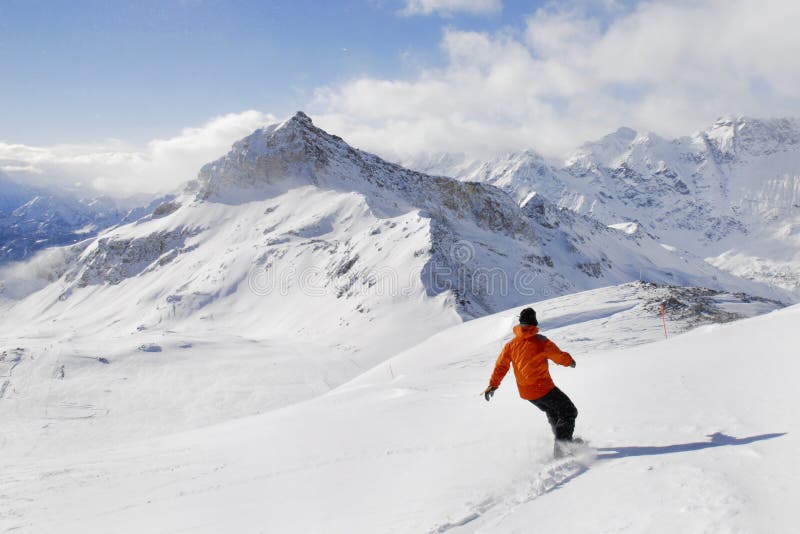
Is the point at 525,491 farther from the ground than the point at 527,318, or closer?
closer

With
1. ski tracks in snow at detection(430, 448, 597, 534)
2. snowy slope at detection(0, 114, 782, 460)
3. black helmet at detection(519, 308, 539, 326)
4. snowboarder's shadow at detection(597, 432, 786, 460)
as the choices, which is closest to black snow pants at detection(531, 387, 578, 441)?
ski tracks in snow at detection(430, 448, 597, 534)

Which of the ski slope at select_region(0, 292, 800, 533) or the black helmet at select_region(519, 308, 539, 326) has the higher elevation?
the black helmet at select_region(519, 308, 539, 326)

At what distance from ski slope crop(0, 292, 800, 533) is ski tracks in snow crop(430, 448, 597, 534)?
0.02 meters

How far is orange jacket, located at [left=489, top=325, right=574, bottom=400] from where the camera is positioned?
5887 mm

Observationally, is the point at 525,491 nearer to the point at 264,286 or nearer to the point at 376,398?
the point at 376,398

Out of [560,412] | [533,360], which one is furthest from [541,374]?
[560,412]

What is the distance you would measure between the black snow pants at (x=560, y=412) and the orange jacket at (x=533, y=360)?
8 centimetres

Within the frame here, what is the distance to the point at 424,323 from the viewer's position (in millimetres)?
40812

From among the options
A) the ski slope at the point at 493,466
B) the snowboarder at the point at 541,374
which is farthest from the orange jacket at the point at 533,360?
the ski slope at the point at 493,466

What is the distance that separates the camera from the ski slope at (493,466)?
155 inches

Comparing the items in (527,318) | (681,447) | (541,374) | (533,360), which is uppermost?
(527,318)

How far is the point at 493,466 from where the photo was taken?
5.49 m

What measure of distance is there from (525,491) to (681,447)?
168 cm

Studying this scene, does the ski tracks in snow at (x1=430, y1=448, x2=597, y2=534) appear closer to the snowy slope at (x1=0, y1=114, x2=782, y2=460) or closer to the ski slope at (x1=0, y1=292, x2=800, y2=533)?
the ski slope at (x1=0, y1=292, x2=800, y2=533)
